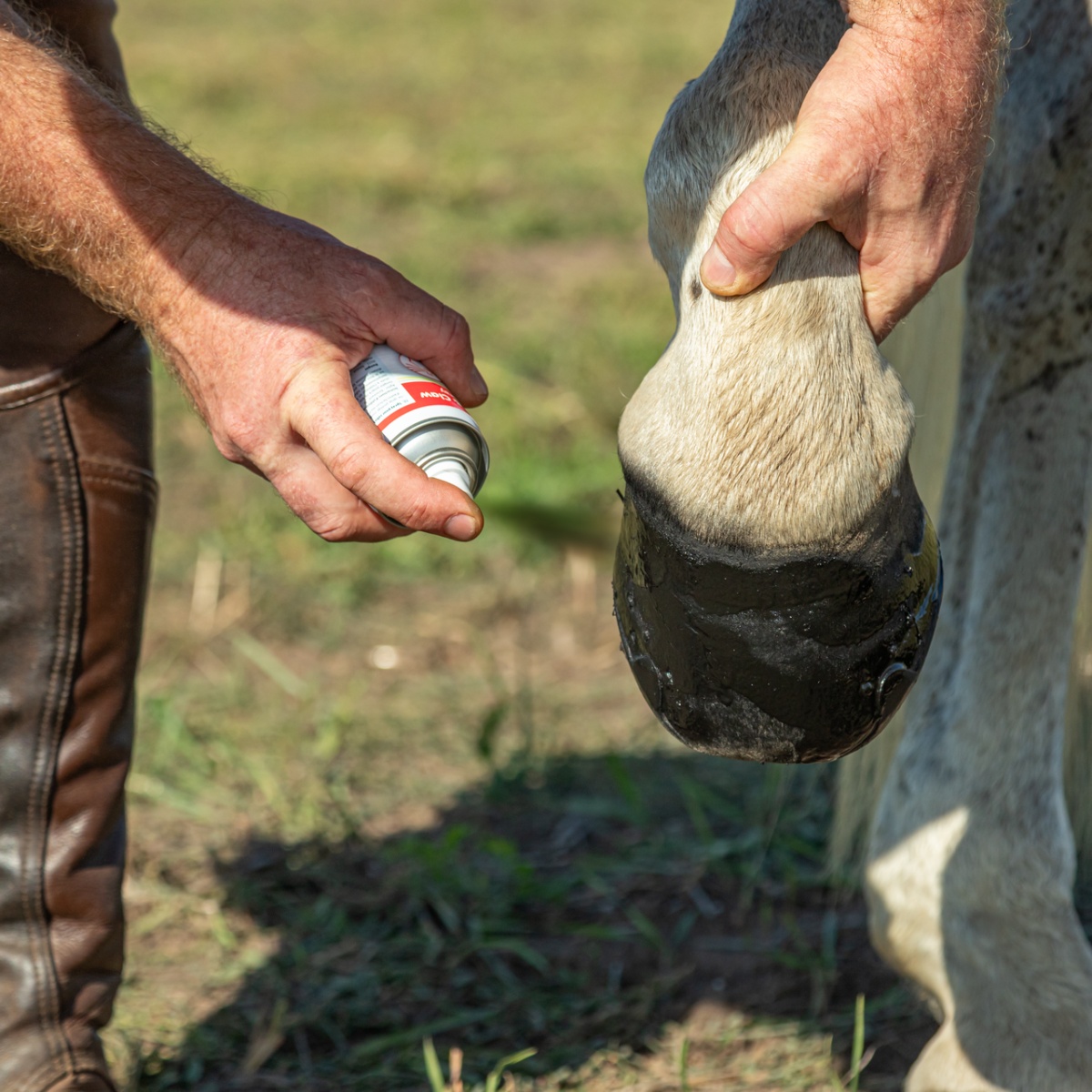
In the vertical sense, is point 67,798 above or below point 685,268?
below

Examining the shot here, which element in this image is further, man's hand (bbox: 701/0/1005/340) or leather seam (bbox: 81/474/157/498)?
leather seam (bbox: 81/474/157/498)

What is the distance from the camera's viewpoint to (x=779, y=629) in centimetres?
121

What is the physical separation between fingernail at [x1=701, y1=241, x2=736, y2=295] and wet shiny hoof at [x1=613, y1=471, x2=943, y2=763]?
176mm

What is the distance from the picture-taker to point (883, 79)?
1.10m

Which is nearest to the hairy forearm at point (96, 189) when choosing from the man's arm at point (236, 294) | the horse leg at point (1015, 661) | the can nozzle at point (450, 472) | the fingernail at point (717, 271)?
the man's arm at point (236, 294)

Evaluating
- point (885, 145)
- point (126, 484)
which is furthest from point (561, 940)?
point (885, 145)

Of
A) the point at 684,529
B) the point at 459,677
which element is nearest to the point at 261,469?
the point at 684,529

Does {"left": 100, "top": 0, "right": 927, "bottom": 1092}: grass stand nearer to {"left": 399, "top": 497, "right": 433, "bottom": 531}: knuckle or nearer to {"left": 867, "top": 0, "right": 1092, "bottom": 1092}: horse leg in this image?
{"left": 867, "top": 0, "right": 1092, "bottom": 1092}: horse leg

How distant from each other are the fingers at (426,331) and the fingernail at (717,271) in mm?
194

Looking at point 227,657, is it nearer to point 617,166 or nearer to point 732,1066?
point 732,1066

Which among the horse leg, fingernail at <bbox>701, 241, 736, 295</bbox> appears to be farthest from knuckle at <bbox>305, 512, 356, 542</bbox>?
the horse leg

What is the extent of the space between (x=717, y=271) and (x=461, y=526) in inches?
11.3

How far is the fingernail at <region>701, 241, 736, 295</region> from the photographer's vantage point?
45.1 inches

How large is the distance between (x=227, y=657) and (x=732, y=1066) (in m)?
1.35
